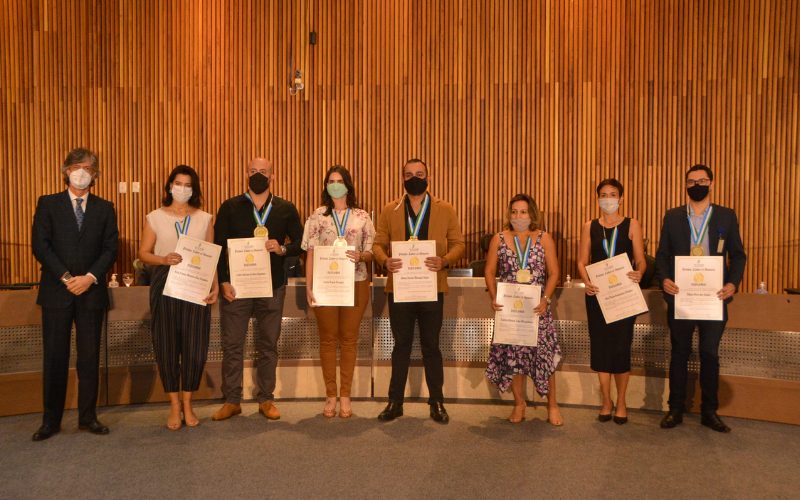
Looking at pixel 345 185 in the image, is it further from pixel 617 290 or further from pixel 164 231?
pixel 617 290

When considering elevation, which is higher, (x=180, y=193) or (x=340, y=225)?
(x=180, y=193)

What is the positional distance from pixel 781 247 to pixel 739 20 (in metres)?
2.58

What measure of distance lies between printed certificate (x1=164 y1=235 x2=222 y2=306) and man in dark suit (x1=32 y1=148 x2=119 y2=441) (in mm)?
457

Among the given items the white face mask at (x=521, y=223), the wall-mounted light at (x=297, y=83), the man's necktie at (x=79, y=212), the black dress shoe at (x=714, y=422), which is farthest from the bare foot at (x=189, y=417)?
the wall-mounted light at (x=297, y=83)

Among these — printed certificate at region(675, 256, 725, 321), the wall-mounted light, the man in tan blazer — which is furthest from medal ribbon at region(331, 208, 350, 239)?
the wall-mounted light

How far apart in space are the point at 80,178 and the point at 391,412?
8.39 feet

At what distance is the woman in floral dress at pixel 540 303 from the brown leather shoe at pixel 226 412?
71.7 inches

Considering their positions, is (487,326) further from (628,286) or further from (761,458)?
(761,458)

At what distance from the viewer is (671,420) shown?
142 inches

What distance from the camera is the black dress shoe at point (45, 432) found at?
3.28 m

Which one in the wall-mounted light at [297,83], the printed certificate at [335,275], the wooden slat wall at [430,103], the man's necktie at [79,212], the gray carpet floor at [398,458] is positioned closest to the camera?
the gray carpet floor at [398,458]

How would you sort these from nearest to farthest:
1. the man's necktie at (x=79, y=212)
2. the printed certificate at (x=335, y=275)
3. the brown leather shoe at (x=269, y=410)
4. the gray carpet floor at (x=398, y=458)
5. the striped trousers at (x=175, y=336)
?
the gray carpet floor at (x=398, y=458) → the man's necktie at (x=79, y=212) → the striped trousers at (x=175, y=336) → the printed certificate at (x=335, y=275) → the brown leather shoe at (x=269, y=410)

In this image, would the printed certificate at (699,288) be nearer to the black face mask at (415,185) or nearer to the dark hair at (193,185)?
the black face mask at (415,185)

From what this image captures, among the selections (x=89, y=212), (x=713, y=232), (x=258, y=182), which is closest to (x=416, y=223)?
(x=258, y=182)
